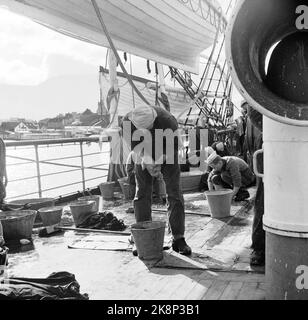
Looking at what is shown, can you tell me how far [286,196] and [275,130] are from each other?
39 cm

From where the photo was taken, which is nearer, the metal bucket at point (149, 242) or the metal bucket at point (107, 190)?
the metal bucket at point (149, 242)

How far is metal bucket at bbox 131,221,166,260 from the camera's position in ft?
13.4

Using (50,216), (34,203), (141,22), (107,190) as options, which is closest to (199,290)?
(50,216)

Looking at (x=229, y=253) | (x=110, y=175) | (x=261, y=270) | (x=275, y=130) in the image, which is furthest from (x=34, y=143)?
(x=275, y=130)

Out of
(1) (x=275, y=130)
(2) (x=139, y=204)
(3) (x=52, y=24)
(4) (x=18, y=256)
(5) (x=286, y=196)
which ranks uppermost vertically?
(3) (x=52, y=24)

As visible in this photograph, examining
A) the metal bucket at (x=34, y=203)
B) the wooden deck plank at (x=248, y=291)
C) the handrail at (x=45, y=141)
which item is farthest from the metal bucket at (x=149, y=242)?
the handrail at (x=45, y=141)

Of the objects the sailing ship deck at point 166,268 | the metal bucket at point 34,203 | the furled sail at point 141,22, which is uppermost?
the furled sail at point 141,22

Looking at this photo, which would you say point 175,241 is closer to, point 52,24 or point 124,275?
point 124,275

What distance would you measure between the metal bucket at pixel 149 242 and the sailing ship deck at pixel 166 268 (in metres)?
0.09

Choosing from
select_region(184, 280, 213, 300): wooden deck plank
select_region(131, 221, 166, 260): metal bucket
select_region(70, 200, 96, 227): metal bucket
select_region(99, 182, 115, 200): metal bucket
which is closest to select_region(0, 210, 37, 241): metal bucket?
select_region(70, 200, 96, 227): metal bucket

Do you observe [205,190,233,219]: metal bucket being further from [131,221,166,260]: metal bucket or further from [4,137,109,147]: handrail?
[4,137,109,147]: handrail

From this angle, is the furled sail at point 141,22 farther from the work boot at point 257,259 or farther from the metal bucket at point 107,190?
the work boot at point 257,259

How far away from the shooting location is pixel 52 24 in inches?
169

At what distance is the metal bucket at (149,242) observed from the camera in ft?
13.4
